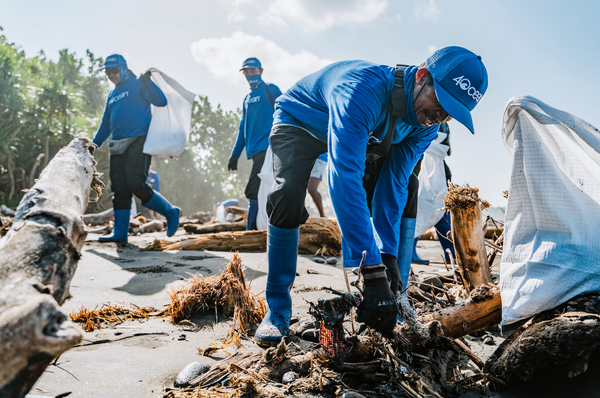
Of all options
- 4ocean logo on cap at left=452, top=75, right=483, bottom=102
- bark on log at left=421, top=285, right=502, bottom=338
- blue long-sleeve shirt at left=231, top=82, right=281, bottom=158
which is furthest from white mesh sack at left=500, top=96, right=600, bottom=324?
blue long-sleeve shirt at left=231, top=82, right=281, bottom=158

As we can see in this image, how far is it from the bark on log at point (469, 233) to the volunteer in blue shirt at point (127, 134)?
3.98 m

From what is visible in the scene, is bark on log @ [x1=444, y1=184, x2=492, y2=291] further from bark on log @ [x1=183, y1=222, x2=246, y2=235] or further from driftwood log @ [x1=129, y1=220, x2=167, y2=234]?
driftwood log @ [x1=129, y1=220, x2=167, y2=234]

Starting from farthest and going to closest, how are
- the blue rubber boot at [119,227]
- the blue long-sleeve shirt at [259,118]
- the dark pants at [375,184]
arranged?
the blue long-sleeve shirt at [259,118]
the blue rubber boot at [119,227]
the dark pants at [375,184]

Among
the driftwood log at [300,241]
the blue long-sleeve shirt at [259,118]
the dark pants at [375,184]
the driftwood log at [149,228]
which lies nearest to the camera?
the dark pants at [375,184]

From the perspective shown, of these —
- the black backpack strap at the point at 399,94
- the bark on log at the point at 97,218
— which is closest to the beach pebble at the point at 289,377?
the black backpack strap at the point at 399,94

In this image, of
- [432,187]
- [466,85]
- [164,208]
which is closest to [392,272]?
[466,85]

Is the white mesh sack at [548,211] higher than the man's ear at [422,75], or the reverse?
the man's ear at [422,75]

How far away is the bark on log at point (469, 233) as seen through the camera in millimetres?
2566

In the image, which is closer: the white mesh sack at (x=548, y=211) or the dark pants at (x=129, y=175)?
the white mesh sack at (x=548, y=211)

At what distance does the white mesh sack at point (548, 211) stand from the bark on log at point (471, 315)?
0.52 feet

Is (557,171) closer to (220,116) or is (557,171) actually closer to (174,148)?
(174,148)

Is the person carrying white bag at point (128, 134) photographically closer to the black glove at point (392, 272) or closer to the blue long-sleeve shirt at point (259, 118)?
the blue long-sleeve shirt at point (259, 118)

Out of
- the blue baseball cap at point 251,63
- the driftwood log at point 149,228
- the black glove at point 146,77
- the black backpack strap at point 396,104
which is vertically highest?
the blue baseball cap at point 251,63

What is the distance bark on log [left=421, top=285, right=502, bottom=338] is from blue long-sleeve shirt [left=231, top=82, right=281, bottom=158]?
3.94 m
